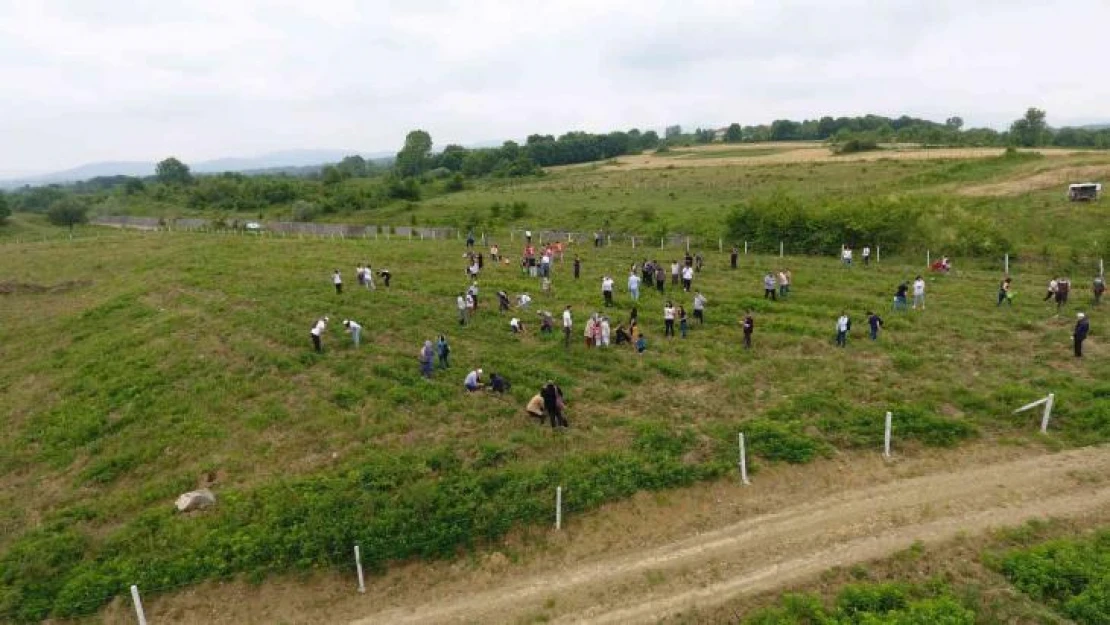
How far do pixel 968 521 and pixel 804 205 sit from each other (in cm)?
3416

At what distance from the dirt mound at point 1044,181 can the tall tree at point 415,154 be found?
335 ft

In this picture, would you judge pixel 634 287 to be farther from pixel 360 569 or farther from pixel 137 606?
pixel 137 606

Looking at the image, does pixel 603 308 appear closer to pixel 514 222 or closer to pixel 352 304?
pixel 352 304

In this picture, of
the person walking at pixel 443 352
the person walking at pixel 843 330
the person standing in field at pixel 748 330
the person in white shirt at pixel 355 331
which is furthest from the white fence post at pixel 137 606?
→ the person walking at pixel 843 330

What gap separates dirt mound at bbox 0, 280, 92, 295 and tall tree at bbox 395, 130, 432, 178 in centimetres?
9377

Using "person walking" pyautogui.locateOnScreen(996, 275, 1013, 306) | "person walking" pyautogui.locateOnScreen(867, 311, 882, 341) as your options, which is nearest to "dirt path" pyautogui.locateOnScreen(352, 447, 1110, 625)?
"person walking" pyautogui.locateOnScreen(867, 311, 882, 341)

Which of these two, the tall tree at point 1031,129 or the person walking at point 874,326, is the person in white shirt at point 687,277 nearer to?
the person walking at point 874,326

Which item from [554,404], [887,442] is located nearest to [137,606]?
[554,404]

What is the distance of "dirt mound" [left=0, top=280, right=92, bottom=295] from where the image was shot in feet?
129

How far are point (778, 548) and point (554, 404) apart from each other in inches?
265

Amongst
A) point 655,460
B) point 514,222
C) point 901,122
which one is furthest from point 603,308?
point 901,122

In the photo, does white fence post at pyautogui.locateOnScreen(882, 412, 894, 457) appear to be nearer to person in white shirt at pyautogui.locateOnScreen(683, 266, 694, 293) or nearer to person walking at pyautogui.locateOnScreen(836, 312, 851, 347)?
person walking at pyautogui.locateOnScreen(836, 312, 851, 347)

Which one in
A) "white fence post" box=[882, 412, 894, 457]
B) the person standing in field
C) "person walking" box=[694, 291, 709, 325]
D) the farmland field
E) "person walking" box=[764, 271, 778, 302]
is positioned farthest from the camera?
"person walking" box=[764, 271, 778, 302]

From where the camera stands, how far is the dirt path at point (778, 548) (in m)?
12.2
